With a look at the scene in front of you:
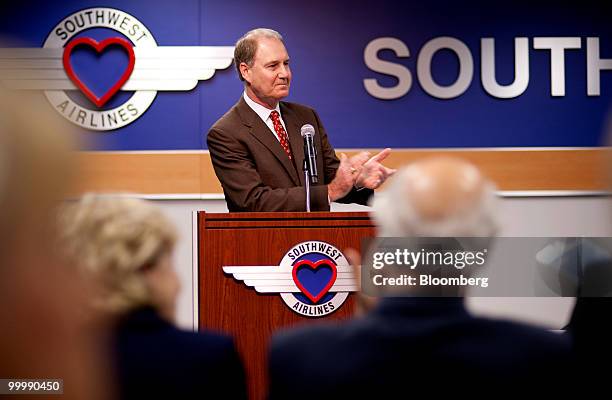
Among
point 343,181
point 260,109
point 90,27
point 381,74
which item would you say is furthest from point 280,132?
point 90,27

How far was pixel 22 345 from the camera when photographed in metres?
0.67

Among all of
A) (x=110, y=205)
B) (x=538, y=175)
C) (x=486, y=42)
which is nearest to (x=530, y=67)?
(x=486, y=42)

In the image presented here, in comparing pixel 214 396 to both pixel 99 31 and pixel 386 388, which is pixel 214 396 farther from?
pixel 99 31

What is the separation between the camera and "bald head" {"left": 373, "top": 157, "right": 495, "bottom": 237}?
144 cm

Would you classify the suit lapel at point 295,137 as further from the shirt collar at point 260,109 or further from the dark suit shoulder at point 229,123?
the dark suit shoulder at point 229,123

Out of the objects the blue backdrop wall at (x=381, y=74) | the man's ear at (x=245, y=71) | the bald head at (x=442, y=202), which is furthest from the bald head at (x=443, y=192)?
the blue backdrop wall at (x=381, y=74)

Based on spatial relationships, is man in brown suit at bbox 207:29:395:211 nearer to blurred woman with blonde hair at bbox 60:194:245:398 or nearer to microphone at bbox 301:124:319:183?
Result: microphone at bbox 301:124:319:183

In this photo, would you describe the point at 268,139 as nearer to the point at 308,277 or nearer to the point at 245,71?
the point at 245,71

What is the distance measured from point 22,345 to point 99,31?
17.6ft

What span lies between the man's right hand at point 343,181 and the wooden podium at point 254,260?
1.59 feet

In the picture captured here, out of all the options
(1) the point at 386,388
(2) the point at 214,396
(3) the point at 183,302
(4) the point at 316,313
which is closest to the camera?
(1) the point at 386,388

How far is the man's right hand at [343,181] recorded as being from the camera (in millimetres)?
3404

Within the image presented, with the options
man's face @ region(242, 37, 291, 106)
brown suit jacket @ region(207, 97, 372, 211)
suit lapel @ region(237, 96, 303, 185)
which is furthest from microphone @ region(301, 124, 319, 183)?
man's face @ region(242, 37, 291, 106)

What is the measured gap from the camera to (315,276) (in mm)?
2900
